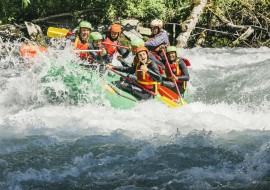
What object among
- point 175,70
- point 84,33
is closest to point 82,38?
point 84,33

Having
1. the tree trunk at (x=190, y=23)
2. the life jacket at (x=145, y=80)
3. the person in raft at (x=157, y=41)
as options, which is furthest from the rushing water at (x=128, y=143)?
the tree trunk at (x=190, y=23)

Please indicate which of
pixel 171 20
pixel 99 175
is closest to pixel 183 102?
pixel 99 175

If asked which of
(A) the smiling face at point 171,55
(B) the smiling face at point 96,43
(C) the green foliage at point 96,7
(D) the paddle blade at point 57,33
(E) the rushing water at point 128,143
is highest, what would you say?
(C) the green foliage at point 96,7

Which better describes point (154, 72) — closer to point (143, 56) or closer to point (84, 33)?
point (143, 56)

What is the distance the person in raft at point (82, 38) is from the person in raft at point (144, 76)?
649mm

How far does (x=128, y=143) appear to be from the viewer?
4488 mm

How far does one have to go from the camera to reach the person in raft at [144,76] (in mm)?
5723

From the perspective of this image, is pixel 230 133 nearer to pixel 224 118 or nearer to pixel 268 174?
pixel 224 118

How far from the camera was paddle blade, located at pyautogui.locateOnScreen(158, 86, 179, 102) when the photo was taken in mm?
6368

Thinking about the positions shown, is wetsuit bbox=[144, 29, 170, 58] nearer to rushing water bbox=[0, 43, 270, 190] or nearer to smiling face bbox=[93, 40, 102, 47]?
smiling face bbox=[93, 40, 102, 47]

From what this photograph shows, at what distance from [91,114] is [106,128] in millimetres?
561

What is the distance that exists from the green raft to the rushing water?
0.13 m

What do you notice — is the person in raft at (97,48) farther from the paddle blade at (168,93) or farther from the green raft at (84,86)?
the paddle blade at (168,93)

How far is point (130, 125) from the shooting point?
205 inches
